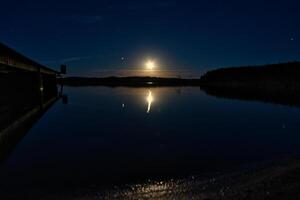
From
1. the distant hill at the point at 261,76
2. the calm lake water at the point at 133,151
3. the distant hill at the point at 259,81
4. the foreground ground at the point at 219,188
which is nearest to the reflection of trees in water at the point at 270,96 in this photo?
the distant hill at the point at 259,81

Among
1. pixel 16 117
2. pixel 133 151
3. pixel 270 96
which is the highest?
pixel 16 117

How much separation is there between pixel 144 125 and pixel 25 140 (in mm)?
9302

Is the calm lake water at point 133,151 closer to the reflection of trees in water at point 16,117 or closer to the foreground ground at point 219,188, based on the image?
the reflection of trees in water at point 16,117

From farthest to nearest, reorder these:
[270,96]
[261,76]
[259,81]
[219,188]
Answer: [261,76], [259,81], [270,96], [219,188]

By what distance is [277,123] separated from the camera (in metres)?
29.2

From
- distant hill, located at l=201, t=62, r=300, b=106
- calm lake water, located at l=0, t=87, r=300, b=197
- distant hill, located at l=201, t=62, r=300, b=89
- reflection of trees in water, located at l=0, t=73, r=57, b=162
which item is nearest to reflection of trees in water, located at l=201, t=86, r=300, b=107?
distant hill, located at l=201, t=62, r=300, b=106

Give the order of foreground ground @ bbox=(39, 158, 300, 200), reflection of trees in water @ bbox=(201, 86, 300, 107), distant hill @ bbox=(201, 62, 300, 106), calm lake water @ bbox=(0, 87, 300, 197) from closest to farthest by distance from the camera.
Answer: foreground ground @ bbox=(39, 158, 300, 200) < calm lake water @ bbox=(0, 87, 300, 197) < reflection of trees in water @ bbox=(201, 86, 300, 107) < distant hill @ bbox=(201, 62, 300, 106)

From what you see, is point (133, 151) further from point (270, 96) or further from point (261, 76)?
point (261, 76)

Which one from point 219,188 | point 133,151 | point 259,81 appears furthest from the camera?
point 259,81

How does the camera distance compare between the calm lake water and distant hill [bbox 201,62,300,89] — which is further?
distant hill [bbox 201,62,300,89]

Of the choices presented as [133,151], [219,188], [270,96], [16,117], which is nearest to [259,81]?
[270,96]

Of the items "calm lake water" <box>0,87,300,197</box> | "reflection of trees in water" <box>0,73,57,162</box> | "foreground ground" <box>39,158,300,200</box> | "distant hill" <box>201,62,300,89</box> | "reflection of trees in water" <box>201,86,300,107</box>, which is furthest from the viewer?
"distant hill" <box>201,62,300,89</box>

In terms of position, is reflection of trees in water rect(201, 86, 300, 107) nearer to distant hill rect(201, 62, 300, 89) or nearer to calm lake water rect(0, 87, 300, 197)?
distant hill rect(201, 62, 300, 89)

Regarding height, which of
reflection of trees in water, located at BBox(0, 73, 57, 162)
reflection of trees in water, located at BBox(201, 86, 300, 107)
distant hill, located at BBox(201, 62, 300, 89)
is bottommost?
reflection of trees in water, located at BBox(201, 86, 300, 107)
